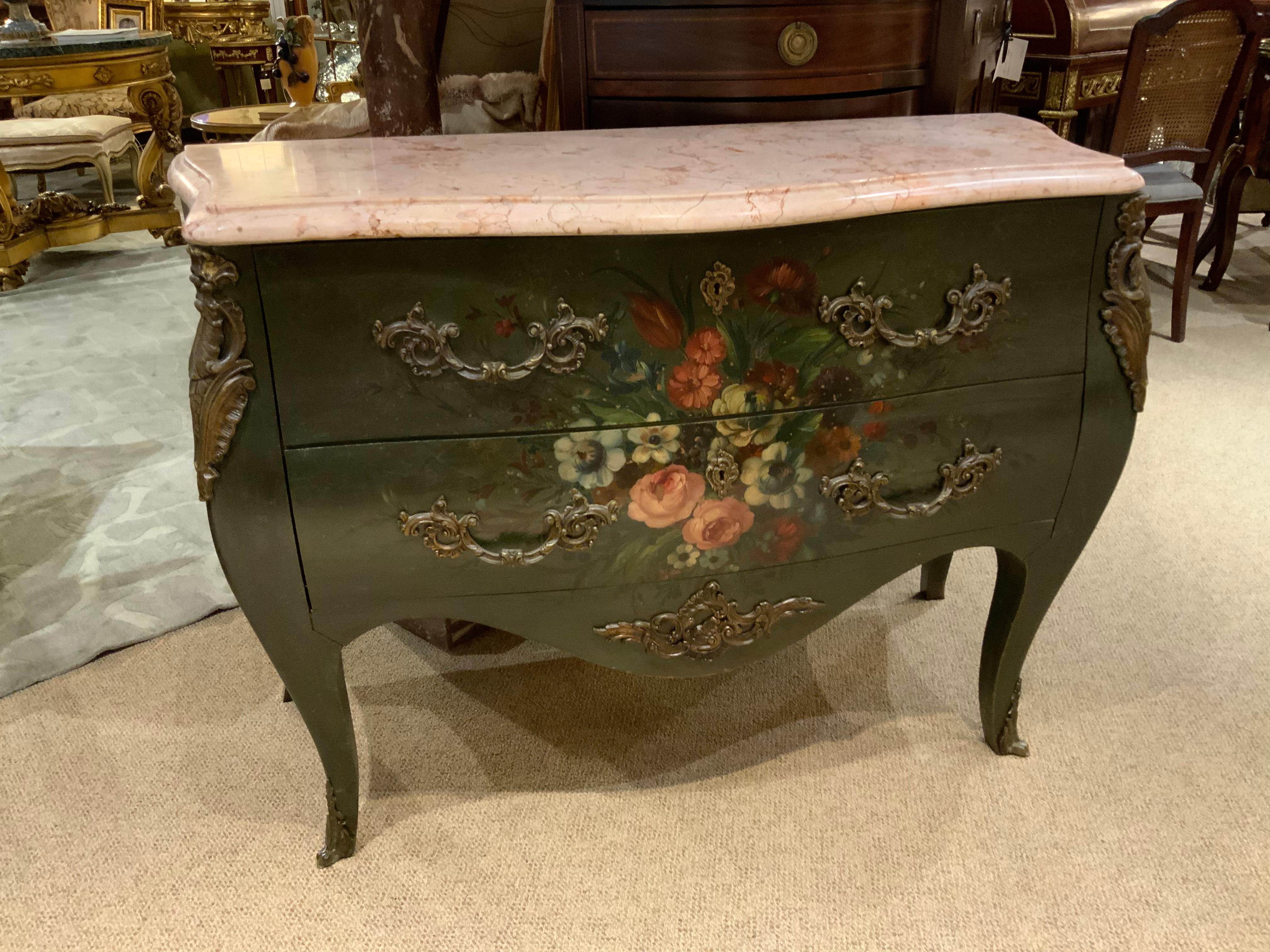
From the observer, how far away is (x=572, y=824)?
1.49 metres

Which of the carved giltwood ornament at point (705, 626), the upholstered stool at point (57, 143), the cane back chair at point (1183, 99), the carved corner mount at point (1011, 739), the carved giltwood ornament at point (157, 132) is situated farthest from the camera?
the carved giltwood ornament at point (157, 132)

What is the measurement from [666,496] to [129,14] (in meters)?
5.69

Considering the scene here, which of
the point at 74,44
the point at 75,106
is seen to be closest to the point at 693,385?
the point at 74,44

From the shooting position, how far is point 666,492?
→ 1.19 m

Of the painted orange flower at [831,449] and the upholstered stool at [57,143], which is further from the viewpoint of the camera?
the upholstered stool at [57,143]

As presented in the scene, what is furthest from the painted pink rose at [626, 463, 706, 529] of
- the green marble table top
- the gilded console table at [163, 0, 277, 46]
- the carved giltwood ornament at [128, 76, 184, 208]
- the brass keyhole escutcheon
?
the gilded console table at [163, 0, 277, 46]

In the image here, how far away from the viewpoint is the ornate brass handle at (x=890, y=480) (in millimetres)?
1233

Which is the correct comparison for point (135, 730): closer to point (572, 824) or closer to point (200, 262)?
point (572, 824)

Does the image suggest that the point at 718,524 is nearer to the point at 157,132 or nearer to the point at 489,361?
the point at 489,361

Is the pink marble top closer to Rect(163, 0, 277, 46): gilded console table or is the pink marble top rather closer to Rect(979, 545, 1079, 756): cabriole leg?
Rect(979, 545, 1079, 756): cabriole leg

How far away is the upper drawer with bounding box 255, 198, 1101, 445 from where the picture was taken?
1025mm

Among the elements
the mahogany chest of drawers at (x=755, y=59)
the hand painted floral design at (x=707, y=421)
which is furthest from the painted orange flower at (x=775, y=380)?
the mahogany chest of drawers at (x=755, y=59)

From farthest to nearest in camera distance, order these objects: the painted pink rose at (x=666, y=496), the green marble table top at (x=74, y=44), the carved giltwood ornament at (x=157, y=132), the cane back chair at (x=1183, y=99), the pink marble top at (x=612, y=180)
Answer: the carved giltwood ornament at (x=157, y=132), the green marble table top at (x=74, y=44), the cane back chair at (x=1183, y=99), the painted pink rose at (x=666, y=496), the pink marble top at (x=612, y=180)

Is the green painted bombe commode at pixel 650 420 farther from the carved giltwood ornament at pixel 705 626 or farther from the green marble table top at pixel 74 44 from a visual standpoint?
the green marble table top at pixel 74 44
